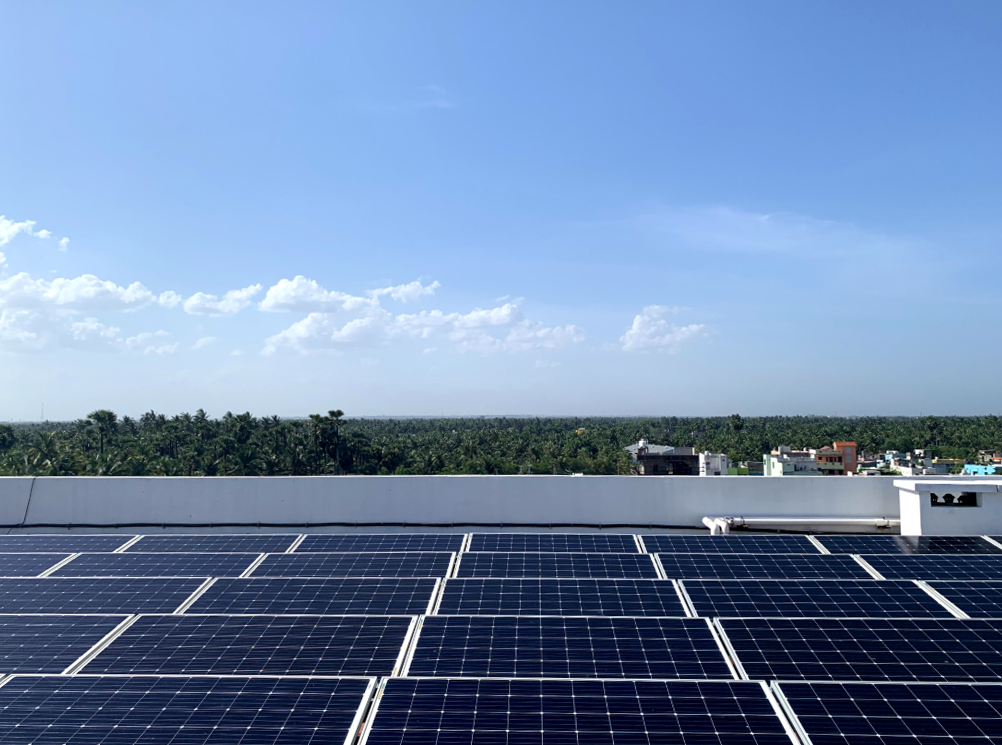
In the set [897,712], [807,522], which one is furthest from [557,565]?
[807,522]

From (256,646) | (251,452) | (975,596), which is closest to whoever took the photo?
(256,646)

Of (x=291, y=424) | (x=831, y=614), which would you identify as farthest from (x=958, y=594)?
(x=291, y=424)

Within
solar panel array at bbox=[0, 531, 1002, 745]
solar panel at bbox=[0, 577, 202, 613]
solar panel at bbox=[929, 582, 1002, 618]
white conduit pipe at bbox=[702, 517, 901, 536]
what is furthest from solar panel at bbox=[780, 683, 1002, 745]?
white conduit pipe at bbox=[702, 517, 901, 536]

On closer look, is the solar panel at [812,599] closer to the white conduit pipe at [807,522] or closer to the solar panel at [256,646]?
the solar panel at [256,646]

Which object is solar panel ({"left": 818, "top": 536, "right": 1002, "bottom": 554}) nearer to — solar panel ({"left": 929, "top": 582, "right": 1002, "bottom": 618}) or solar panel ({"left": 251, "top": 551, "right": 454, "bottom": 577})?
solar panel ({"left": 929, "top": 582, "right": 1002, "bottom": 618})

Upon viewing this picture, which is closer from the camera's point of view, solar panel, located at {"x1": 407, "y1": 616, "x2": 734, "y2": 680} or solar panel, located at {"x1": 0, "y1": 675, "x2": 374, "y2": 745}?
solar panel, located at {"x1": 0, "y1": 675, "x2": 374, "y2": 745}

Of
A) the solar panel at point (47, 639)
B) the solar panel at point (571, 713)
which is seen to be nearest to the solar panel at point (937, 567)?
the solar panel at point (571, 713)

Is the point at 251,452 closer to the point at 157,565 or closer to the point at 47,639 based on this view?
the point at 157,565
